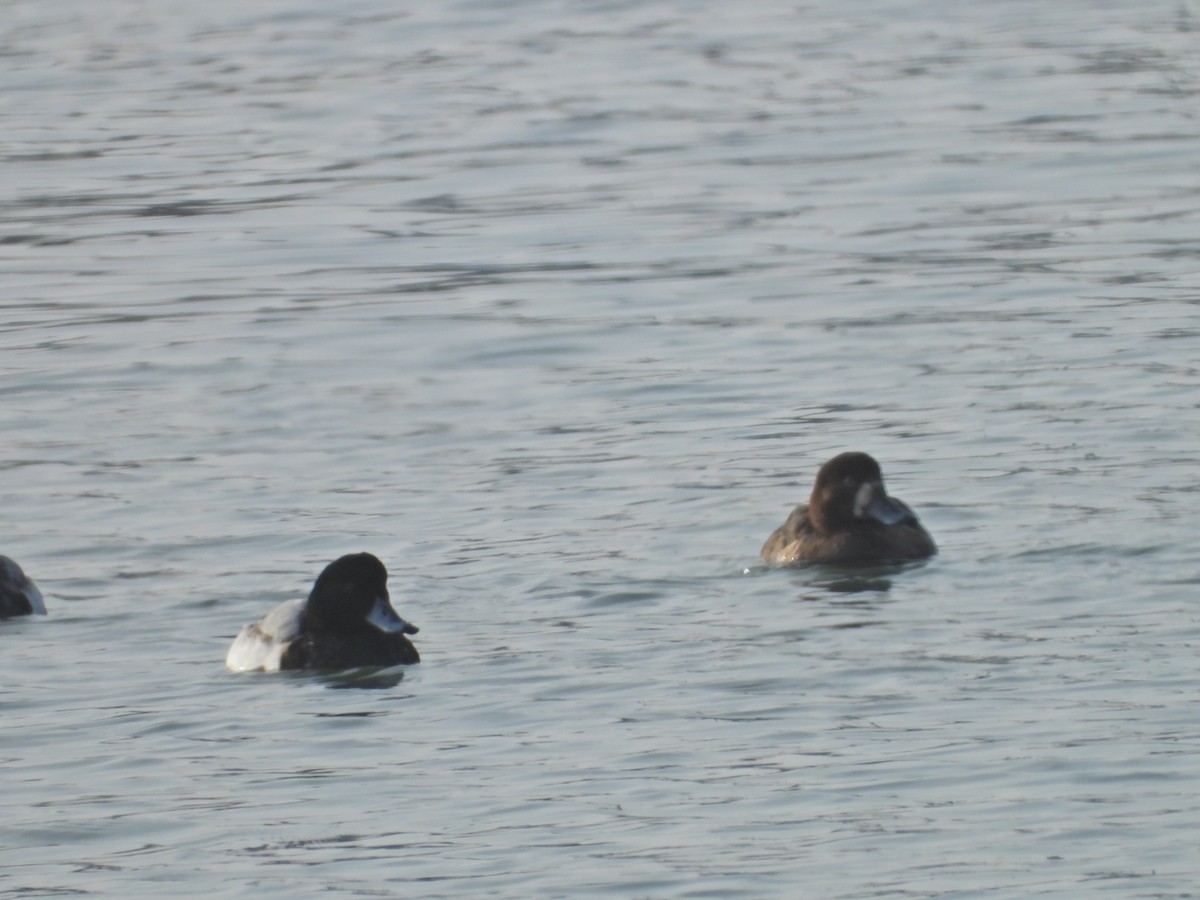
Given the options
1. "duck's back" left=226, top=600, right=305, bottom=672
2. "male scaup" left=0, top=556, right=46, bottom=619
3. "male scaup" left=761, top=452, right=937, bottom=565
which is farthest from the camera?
"male scaup" left=761, top=452, right=937, bottom=565

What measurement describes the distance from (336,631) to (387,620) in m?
0.22

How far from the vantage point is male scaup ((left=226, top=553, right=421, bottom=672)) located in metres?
10.9

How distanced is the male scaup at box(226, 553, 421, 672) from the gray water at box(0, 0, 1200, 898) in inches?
5.5

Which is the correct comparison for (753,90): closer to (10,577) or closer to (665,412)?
(665,412)

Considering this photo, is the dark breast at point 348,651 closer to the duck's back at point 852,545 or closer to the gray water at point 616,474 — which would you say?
the gray water at point 616,474

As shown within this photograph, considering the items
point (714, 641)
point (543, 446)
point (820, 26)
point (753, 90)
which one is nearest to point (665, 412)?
point (543, 446)

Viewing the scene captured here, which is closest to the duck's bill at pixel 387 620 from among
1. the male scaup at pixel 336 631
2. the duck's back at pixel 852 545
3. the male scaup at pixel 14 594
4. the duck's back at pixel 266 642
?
the male scaup at pixel 336 631

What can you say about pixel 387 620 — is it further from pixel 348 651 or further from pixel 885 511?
pixel 885 511

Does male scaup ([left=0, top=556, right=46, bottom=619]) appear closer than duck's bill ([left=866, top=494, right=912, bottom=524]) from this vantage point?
Yes

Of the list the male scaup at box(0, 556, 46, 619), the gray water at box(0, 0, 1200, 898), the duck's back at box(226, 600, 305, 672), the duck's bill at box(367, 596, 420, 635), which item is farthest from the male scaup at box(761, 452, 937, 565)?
the male scaup at box(0, 556, 46, 619)

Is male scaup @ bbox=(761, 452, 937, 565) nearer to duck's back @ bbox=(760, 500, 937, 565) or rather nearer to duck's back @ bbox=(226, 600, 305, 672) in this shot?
duck's back @ bbox=(760, 500, 937, 565)

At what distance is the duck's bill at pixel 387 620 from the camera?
10.9 m

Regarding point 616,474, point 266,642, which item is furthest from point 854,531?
point 266,642

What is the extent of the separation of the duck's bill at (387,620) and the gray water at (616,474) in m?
0.18
